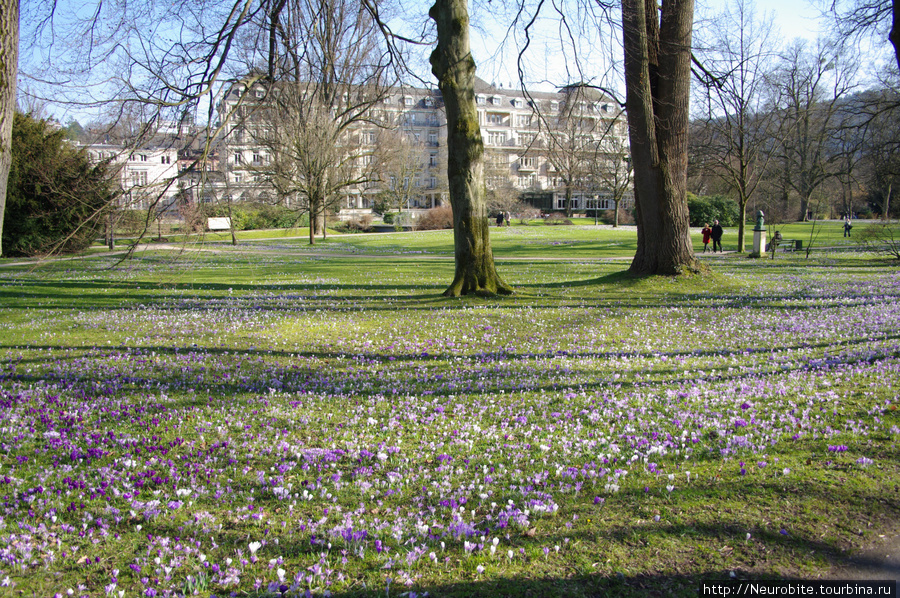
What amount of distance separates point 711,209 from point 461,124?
5130 centimetres

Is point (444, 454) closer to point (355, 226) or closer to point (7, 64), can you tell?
point (7, 64)

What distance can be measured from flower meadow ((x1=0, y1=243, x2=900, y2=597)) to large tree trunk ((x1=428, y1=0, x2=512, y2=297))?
2.74 m

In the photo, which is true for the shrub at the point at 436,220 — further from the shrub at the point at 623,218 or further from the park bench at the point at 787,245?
the park bench at the point at 787,245

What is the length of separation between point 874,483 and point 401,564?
3292mm

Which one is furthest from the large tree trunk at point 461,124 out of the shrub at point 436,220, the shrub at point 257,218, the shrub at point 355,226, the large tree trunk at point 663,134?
the shrub at point 355,226

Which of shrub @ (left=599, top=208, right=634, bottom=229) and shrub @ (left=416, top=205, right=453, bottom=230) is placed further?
shrub @ (left=599, top=208, right=634, bottom=229)

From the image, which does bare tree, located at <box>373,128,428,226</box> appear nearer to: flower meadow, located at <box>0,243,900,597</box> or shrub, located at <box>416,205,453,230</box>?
shrub, located at <box>416,205,453,230</box>

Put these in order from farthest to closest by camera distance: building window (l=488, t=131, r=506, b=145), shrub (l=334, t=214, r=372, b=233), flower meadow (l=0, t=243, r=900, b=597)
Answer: building window (l=488, t=131, r=506, b=145) < shrub (l=334, t=214, r=372, b=233) < flower meadow (l=0, t=243, r=900, b=597)

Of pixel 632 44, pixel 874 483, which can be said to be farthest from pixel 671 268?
pixel 874 483

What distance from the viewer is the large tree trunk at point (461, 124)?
11875 mm

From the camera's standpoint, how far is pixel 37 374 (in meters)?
7.19

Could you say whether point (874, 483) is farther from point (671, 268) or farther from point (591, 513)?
point (671, 268)

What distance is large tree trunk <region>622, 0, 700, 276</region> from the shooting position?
13961 mm

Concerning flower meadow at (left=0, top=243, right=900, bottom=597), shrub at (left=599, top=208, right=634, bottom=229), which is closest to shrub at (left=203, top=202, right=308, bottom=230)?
shrub at (left=599, top=208, right=634, bottom=229)
